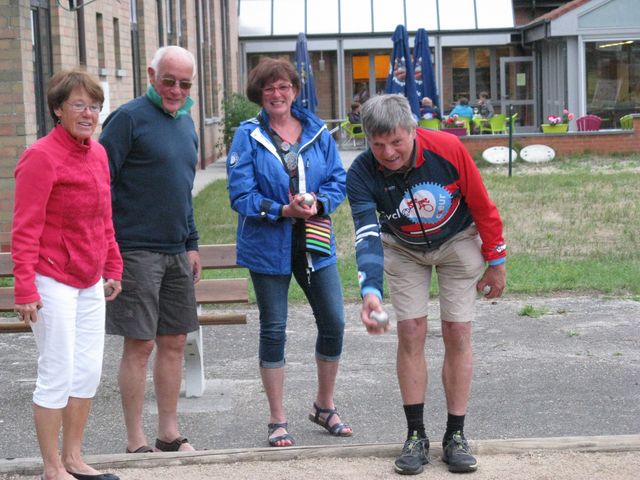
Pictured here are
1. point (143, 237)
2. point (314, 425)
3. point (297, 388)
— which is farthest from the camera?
point (297, 388)

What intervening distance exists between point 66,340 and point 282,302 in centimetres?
134

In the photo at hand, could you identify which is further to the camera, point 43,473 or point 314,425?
point 314,425

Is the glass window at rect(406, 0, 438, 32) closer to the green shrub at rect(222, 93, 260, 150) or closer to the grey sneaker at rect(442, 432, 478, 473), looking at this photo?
the green shrub at rect(222, 93, 260, 150)

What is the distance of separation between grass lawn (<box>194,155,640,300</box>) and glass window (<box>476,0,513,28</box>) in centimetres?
1653

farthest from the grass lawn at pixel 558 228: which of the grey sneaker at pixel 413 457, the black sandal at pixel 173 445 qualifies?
the grey sneaker at pixel 413 457

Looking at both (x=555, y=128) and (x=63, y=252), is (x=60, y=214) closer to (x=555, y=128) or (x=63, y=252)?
(x=63, y=252)

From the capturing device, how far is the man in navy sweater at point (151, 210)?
4.96 metres

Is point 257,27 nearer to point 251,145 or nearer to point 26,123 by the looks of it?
point 26,123

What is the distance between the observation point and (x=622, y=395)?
20.5ft

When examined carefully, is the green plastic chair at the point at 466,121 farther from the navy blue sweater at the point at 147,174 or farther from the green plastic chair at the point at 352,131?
the navy blue sweater at the point at 147,174

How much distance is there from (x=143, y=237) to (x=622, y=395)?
288cm

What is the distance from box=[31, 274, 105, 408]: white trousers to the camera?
14.4ft

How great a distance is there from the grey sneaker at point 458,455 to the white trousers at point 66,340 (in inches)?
60.0

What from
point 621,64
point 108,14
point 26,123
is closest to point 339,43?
point 621,64
